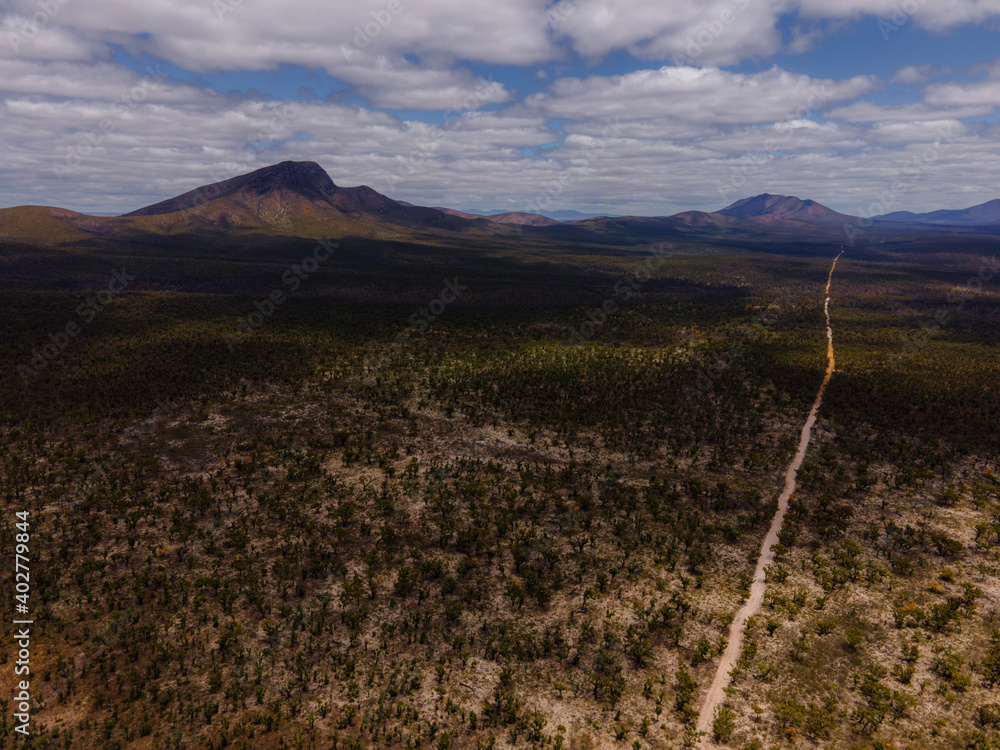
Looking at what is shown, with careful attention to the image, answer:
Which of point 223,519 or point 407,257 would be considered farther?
point 407,257

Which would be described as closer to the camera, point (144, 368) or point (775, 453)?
point (775, 453)

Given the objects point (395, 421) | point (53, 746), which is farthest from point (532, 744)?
point (395, 421)

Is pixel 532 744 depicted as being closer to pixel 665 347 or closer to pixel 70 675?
pixel 70 675

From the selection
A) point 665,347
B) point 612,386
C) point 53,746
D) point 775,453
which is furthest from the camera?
point 665,347

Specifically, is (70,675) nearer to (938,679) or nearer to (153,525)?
(153,525)

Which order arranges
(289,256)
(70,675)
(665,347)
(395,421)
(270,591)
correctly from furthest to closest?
1. (289,256)
2. (665,347)
3. (395,421)
4. (270,591)
5. (70,675)

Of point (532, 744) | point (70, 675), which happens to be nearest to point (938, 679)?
point (532, 744)

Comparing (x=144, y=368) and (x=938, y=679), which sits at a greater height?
(x=144, y=368)

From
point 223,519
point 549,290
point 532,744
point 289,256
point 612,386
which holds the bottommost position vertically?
point 532,744

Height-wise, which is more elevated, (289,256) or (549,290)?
(289,256)
